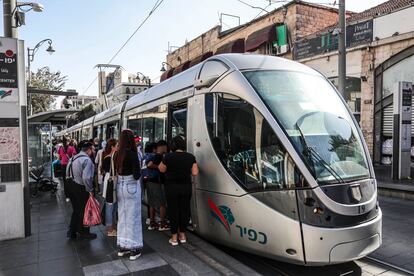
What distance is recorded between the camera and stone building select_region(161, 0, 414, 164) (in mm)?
14008

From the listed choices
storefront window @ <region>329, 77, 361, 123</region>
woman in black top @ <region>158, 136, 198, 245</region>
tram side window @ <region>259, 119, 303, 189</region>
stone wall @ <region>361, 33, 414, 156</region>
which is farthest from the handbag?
storefront window @ <region>329, 77, 361, 123</region>

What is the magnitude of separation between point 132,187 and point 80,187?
1419 mm

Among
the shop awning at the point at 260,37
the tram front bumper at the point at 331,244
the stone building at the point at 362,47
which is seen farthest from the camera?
the shop awning at the point at 260,37

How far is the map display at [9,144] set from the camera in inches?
228

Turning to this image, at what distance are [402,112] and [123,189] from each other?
9527 mm

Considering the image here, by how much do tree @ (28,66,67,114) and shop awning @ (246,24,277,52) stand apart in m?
20.3

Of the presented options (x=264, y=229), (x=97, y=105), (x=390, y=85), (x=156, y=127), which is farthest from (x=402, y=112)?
(x=97, y=105)

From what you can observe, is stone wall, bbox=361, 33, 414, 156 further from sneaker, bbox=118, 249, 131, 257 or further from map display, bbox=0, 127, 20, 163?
map display, bbox=0, 127, 20, 163

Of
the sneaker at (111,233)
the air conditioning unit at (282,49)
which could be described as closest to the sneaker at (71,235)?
the sneaker at (111,233)

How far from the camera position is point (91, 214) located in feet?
19.3

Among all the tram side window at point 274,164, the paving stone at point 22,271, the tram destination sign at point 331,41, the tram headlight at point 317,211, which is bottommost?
the paving stone at point 22,271

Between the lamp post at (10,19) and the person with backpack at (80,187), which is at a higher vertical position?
the lamp post at (10,19)

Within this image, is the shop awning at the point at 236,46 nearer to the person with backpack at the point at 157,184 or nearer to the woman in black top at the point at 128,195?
the person with backpack at the point at 157,184

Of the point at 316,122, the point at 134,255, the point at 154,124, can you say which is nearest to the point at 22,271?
the point at 134,255
